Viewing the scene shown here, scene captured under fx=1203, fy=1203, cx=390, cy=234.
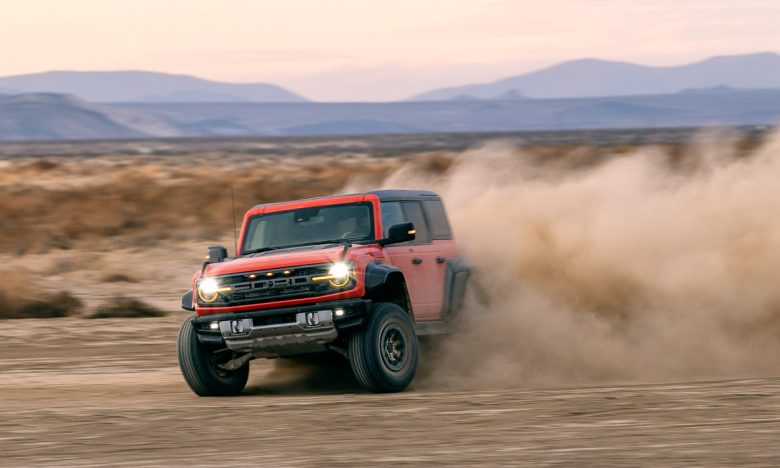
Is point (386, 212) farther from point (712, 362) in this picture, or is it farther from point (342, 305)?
point (712, 362)

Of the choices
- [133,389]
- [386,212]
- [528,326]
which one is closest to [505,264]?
[528,326]

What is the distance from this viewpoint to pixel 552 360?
44.5 ft

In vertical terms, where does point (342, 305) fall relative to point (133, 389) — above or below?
above

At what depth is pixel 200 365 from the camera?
37.6 feet

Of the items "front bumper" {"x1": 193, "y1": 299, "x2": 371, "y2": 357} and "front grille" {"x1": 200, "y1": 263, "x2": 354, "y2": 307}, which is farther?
"front grille" {"x1": 200, "y1": 263, "x2": 354, "y2": 307}

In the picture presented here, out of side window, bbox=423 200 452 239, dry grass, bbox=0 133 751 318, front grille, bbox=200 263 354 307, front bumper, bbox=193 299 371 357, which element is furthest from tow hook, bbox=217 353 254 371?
dry grass, bbox=0 133 751 318

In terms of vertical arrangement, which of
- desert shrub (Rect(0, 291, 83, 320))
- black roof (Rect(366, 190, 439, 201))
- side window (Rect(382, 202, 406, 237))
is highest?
black roof (Rect(366, 190, 439, 201))

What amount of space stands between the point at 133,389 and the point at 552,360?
15.2 ft

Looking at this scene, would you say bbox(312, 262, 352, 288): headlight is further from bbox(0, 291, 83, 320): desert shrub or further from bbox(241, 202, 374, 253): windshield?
bbox(0, 291, 83, 320): desert shrub

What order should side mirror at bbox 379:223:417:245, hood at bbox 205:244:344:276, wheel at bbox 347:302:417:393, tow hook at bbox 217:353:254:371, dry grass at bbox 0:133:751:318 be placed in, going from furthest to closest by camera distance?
dry grass at bbox 0:133:751:318 → tow hook at bbox 217:353:254:371 → side mirror at bbox 379:223:417:245 → hood at bbox 205:244:344:276 → wheel at bbox 347:302:417:393

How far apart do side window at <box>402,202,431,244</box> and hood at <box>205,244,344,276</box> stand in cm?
120

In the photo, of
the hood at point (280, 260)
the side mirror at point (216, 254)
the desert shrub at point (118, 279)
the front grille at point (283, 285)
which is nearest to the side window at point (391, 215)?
the hood at point (280, 260)

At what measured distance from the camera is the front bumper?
10789 millimetres

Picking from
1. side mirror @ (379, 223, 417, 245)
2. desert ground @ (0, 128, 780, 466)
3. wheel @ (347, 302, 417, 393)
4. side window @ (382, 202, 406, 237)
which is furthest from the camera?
side window @ (382, 202, 406, 237)
